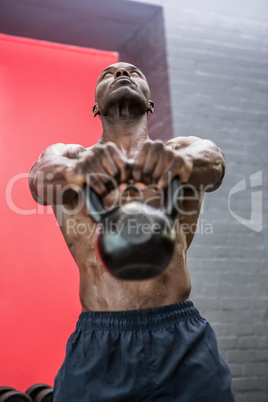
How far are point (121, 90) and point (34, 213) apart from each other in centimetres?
154

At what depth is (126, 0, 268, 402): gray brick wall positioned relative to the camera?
2916 mm

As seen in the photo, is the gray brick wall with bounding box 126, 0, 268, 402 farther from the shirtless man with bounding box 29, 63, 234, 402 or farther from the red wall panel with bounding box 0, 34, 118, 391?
the shirtless man with bounding box 29, 63, 234, 402

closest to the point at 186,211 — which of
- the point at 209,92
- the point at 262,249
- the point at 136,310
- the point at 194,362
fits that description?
the point at 136,310

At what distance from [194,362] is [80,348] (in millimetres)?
352

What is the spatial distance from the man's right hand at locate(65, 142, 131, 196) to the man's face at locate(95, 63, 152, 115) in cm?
51

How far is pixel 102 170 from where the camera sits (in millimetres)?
1252

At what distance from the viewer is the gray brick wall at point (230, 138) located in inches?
115

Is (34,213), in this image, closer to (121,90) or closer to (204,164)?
(121,90)

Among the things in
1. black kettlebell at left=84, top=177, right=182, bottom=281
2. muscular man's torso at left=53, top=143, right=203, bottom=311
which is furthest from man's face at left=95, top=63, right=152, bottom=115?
black kettlebell at left=84, top=177, right=182, bottom=281

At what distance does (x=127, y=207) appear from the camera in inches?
47.3

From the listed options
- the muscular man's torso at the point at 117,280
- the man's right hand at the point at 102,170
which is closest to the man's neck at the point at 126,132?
the muscular man's torso at the point at 117,280

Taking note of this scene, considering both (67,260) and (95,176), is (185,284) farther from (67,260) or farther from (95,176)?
(67,260)

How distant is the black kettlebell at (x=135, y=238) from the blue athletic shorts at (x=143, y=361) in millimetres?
396

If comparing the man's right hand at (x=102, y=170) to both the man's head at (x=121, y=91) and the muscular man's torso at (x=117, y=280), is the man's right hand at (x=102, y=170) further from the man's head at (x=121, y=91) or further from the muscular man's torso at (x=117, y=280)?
the man's head at (x=121, y=91)
